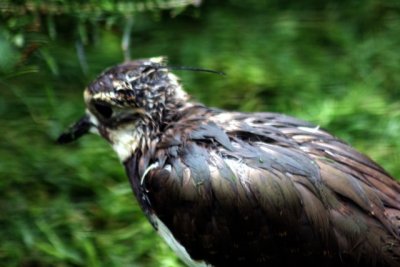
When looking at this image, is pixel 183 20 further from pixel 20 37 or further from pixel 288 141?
pixel 288 141

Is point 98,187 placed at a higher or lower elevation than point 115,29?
lower

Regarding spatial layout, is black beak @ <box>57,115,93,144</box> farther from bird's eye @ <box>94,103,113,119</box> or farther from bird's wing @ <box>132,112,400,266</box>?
bird's wing @ <box>132,112,400,266</box>

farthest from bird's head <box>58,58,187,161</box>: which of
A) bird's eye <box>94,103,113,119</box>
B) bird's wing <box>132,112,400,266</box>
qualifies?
bird's wing <box>132,112,400,266</box>

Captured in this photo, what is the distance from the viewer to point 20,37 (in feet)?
17.6

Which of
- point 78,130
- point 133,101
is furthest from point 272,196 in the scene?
point 78,130

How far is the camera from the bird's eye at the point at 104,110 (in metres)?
5.21

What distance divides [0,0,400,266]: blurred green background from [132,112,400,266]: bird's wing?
3.13 ft

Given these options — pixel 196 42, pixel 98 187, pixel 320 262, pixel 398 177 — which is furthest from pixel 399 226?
pixel 196 42

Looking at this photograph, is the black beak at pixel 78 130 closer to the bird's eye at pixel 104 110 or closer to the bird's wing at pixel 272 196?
the bird's eye at pixel 104 110

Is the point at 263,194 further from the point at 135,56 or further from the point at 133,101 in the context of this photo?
the point at 135,56

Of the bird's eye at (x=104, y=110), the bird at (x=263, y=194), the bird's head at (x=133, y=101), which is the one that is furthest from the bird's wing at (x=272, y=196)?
the bird's eye at (x=104, y=110)

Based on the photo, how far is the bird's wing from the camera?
440cm

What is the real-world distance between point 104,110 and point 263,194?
1217mm

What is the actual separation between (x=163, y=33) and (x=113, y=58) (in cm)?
57
